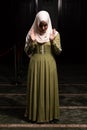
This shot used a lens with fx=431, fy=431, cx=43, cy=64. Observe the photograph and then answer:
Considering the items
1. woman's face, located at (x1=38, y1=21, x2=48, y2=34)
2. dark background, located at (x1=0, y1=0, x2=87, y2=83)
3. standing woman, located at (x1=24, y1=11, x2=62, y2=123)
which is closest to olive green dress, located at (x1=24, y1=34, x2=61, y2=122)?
standing woman, located at (x1=24, y1=11, x2=62, y2=123)

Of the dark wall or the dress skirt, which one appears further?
the dark wall

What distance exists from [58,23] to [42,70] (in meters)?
6.72

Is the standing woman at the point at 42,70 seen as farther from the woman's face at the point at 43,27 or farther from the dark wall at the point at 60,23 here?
the dark wall at the point at 60,23

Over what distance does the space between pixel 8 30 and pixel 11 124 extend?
6.84 meters

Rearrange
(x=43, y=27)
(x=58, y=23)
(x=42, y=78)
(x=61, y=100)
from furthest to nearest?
(x=58, y=23) → (x=61, y=100) → (x=42, y=78) → (x=43, y=27)

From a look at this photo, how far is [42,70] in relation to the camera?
567 centimetres

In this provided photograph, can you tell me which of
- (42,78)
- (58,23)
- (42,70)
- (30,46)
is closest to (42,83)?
(42,78)

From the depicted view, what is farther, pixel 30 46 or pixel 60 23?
pixel 60 23

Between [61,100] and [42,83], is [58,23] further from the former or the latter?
[42,83]

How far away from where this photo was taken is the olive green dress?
223 inches

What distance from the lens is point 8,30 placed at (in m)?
12.3

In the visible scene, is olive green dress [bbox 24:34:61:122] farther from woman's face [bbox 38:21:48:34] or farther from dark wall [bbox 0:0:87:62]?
dark wall [bbox 0:0:87:62]

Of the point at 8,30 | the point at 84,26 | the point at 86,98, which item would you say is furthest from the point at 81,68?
the point at 86,98

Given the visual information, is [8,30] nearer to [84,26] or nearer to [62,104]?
[84,26]
